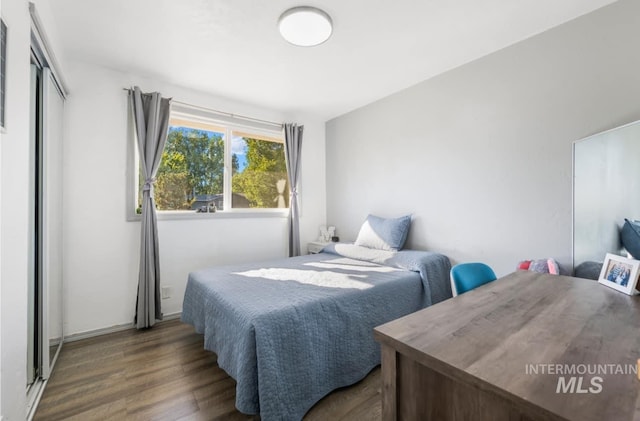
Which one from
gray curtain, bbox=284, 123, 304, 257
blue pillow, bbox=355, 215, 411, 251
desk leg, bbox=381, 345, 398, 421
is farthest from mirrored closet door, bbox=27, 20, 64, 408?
blue pillow, bbox=355, 215, 411, 251

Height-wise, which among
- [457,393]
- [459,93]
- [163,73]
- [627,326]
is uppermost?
[163,73]

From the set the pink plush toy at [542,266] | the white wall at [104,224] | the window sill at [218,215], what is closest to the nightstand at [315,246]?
the window sill at [218,215]

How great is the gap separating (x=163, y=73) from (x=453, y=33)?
8.88 ft

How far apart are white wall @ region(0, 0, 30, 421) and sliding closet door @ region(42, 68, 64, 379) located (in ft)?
2.08

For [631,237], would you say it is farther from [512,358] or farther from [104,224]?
[104,224]

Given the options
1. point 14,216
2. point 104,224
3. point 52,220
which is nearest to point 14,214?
point 14,216

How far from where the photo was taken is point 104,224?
2.57 m

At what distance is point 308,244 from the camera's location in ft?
12.9

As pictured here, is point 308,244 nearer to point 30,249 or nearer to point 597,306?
point 30,249

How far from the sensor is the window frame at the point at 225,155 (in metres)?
2.70

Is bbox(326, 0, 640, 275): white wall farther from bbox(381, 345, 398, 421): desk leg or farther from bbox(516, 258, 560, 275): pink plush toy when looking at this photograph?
bbox(381, 345, 398, 421): desk leg

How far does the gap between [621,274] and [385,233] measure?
1.88 meters

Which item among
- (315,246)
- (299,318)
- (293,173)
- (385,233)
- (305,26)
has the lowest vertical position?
(299,318)

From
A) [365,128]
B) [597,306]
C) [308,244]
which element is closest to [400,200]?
[365,128]
